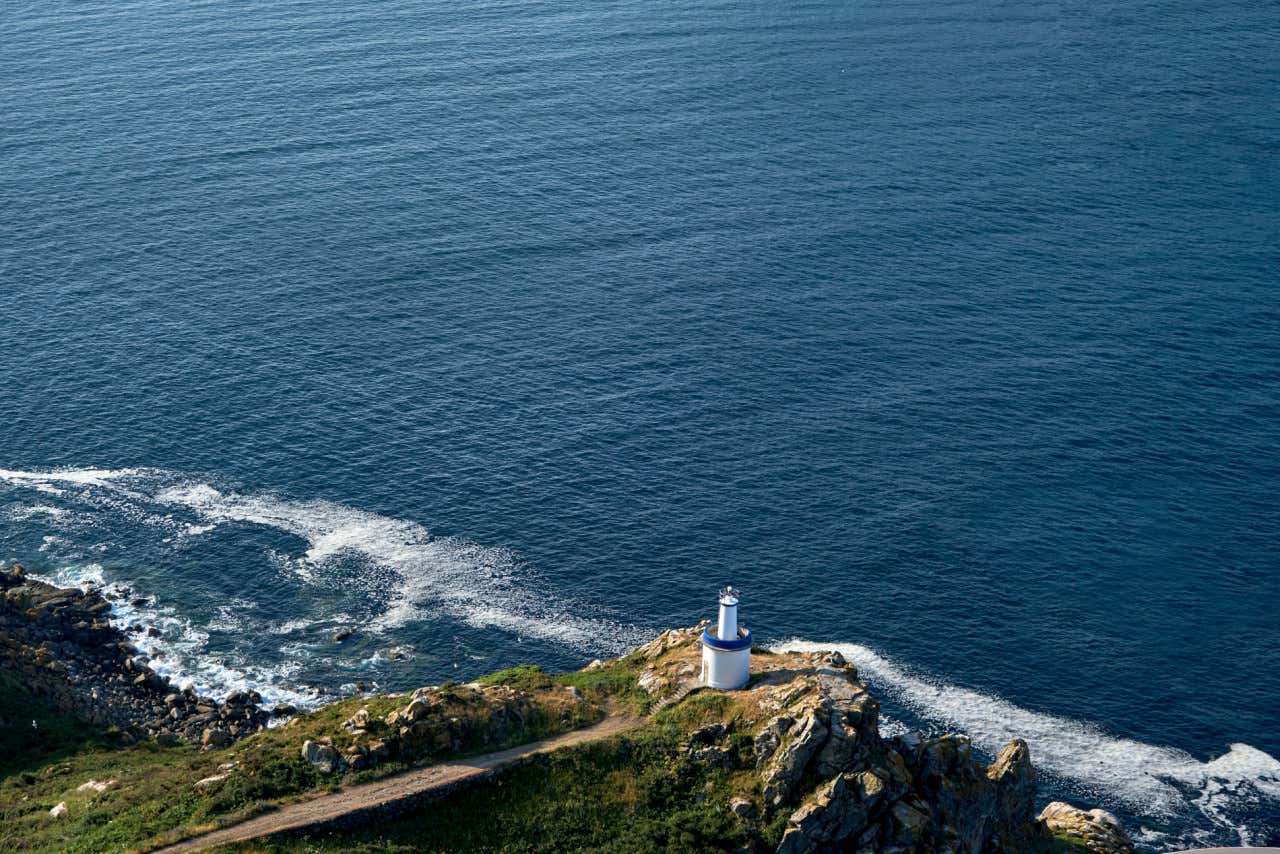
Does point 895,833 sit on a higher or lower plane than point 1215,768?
higher

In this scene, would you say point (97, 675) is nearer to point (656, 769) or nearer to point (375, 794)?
point (375, 794)

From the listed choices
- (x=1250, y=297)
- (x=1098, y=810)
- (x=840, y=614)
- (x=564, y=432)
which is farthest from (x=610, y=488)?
(x=1250, y=297)

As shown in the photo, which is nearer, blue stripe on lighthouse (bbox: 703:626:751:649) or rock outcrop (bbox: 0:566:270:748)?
blue stripe on lighthouse (bbox: 703:626:751:649)

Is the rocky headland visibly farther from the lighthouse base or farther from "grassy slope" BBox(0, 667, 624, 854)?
the lighthouse base

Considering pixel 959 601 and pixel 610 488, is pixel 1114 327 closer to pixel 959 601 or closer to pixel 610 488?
pixel 959 601

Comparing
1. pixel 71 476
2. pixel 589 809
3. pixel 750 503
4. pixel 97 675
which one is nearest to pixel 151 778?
pixel 589 809

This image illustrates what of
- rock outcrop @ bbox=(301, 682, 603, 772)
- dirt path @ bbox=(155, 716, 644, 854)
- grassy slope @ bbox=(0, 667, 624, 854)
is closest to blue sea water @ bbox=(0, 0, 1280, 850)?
grassy slope @ bbox=(0, 667, 624, 854)
